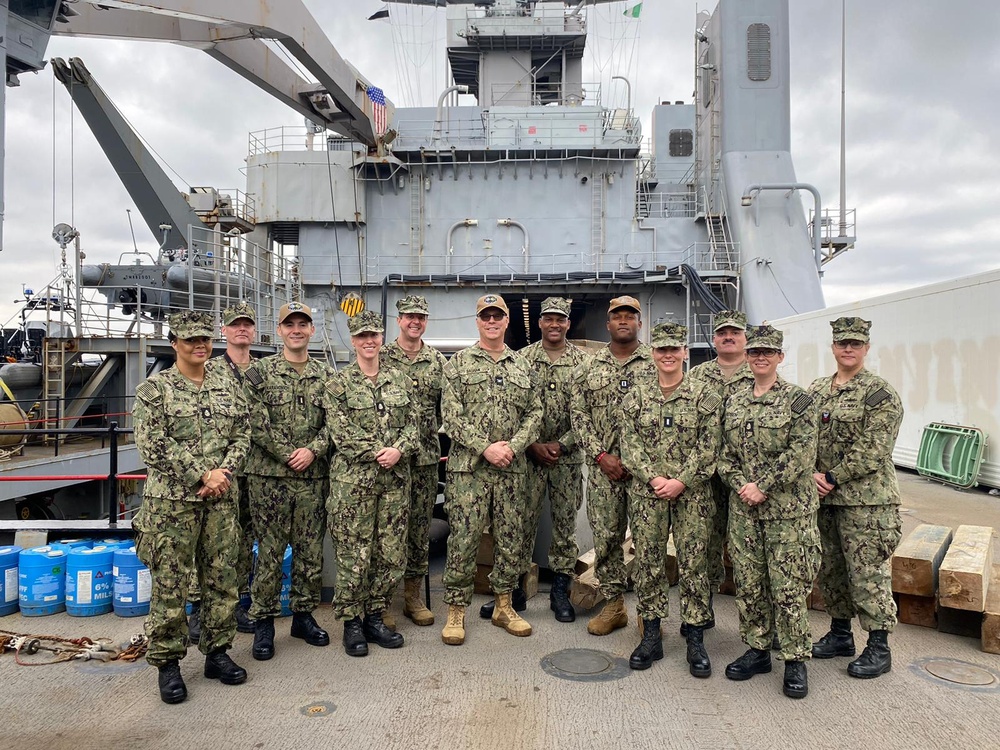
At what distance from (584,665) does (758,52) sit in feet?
55.4

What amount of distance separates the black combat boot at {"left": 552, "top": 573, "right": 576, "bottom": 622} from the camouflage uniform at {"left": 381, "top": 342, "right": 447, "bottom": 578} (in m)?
0.76

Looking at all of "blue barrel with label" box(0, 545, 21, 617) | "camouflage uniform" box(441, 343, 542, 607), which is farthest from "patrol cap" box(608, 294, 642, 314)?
"blue barrel with label" box(0, 545, 21, 617)

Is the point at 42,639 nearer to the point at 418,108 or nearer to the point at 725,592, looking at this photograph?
the point at 725,592

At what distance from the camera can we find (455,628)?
3.88 m

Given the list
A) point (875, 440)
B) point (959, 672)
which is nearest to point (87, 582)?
point (875, 440)

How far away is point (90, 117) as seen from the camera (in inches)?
506

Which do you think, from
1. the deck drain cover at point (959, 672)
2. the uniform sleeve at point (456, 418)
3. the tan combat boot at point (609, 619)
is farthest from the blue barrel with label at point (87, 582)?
the deck drain cover at point (959, 672)

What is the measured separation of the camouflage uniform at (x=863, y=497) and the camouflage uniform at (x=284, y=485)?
2724mm

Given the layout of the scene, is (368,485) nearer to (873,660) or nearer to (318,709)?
(318,709)

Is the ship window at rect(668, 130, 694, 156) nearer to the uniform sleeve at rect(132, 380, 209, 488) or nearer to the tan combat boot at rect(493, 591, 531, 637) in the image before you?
the tan combat boot at rect(493, 591, 531, 637)

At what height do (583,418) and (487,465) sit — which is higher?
(583,418)

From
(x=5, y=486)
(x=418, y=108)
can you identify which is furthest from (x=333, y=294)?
(x=5, y=486)

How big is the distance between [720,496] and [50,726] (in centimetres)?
349

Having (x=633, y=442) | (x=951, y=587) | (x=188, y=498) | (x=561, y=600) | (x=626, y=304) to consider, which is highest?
(x=626, y=304)
